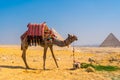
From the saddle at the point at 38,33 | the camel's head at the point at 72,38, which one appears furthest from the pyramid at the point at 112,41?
the camel's head at the point at 72,38

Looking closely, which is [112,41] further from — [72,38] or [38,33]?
[72,38]

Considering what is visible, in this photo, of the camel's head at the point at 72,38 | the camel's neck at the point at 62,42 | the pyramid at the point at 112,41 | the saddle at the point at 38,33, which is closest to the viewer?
the camel's head at the point at 72,38

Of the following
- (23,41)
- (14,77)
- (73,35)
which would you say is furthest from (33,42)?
(14,77)

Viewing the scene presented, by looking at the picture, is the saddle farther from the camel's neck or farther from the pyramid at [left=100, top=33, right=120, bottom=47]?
the pyramid at [left=100, top=33, right=120, bottom=47]

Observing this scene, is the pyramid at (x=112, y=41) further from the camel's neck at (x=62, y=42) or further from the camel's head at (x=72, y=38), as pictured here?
the camel's head at (x=72, y=38)

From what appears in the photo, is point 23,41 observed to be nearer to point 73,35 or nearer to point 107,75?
point 73,35

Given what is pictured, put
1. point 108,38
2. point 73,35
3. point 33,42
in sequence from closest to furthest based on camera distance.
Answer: point 73,35
point 33,42
point 108,38

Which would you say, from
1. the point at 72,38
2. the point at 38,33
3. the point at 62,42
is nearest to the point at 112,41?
the point at 62,42

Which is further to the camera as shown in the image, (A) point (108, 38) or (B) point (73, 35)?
(A) point (108, 38)

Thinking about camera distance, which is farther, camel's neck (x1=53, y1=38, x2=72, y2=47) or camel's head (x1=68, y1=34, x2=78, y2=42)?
camel's neck (x1=53, y1=38, x2=72, y2=47)

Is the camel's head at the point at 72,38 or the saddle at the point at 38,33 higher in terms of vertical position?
the saddle at the point at 38,33

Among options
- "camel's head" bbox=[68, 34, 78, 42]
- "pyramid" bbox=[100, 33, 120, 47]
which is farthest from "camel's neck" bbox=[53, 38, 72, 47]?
"pyramid" bbox=[100, 33, 120, 47]

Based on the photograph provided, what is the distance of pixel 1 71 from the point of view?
1717 cm

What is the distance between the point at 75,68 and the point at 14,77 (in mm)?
4231
